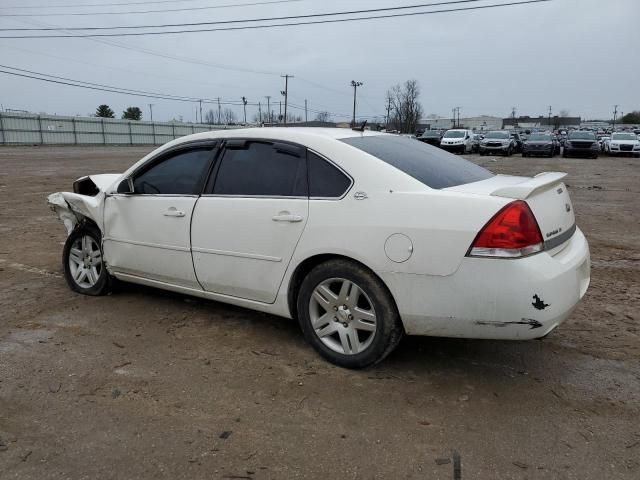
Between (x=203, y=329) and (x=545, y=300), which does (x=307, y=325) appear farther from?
(x=545, y=300)

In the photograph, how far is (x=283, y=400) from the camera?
3.17 m

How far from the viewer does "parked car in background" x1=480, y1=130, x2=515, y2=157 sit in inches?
1335

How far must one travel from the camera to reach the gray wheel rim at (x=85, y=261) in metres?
5.00

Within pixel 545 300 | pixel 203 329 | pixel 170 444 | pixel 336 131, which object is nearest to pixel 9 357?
pixel 203 329

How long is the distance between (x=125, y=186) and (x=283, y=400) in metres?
2.46

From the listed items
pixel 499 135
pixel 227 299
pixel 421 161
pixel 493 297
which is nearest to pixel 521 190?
pixel 493 297

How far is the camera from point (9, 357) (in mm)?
3721

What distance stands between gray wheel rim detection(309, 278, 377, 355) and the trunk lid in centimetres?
89

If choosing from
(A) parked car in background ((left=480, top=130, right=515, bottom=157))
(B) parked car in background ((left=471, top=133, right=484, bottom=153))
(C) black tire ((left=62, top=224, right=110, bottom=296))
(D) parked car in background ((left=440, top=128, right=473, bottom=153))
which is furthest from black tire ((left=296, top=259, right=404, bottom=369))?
(B) parked car in background ((left=471, top=133, right=484, bottom=153))

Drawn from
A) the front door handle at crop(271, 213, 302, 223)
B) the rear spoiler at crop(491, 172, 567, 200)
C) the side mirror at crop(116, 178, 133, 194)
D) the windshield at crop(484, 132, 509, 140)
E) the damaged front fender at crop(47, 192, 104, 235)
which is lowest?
the damaged front fender at crop(47, 192, 104, 235)

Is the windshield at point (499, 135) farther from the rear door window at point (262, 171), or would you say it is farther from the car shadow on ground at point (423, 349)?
the rear door window at point (262, 171)

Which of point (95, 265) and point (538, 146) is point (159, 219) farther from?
point (538, 146)

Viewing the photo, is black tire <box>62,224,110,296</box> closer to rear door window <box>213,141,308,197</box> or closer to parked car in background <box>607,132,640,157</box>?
rear door window <box>213,141,308,197</box>

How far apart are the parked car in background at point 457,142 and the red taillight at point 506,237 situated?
32800 millimetres
